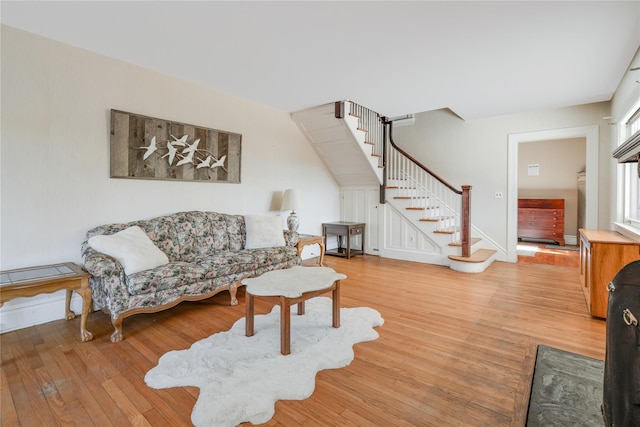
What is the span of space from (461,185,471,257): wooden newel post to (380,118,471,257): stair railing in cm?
1

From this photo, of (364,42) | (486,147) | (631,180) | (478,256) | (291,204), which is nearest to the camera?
(364,42)

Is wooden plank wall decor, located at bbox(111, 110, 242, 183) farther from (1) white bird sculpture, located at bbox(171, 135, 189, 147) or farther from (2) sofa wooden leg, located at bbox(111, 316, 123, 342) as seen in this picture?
(2) sofa wooden leg, located at bbox(111, 316, 123, 342)

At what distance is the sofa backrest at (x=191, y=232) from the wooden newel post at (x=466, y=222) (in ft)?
10.8

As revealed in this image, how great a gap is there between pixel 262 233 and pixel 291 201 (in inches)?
34.4

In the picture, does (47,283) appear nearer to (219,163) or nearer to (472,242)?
(219,163)

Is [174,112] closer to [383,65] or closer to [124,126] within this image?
[124,126]

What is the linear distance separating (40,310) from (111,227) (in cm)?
88

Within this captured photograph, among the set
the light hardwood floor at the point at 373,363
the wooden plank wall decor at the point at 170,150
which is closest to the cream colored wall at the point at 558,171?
the light hardwood floor at the point at 373,363

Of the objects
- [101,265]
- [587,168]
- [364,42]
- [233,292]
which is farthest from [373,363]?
[587,168]

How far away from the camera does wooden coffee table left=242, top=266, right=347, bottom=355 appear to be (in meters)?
2.13

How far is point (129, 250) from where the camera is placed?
259cm

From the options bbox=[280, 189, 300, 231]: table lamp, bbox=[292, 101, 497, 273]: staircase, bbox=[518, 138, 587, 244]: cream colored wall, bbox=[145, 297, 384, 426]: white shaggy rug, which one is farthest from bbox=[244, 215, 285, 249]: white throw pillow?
bbox=[518, 138, 587, 244]: cream colored wall

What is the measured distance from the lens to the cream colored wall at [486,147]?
4.38m

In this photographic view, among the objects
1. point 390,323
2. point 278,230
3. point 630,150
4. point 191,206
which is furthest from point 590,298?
point 191,206
